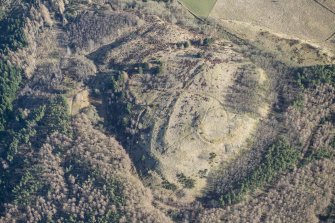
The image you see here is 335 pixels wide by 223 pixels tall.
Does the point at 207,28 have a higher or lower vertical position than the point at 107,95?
higher

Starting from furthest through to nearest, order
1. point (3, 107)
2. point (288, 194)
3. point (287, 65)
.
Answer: point (3, 107)
point (287, 65)
point (288, 194)

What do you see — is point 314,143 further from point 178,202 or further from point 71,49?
point 71,49

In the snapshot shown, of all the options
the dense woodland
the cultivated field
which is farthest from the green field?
the dense woodland

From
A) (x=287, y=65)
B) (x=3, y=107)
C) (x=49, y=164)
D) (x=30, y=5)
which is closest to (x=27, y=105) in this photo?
(x=3, y=107)

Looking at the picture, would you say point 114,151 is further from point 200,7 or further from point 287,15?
point 287,15

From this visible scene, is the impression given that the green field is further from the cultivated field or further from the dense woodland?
the dense woodland

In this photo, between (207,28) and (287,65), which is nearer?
(287,65)

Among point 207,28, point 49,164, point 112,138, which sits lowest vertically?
point 49,164

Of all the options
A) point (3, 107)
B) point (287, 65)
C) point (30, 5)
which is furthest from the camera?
point (30, 5)
